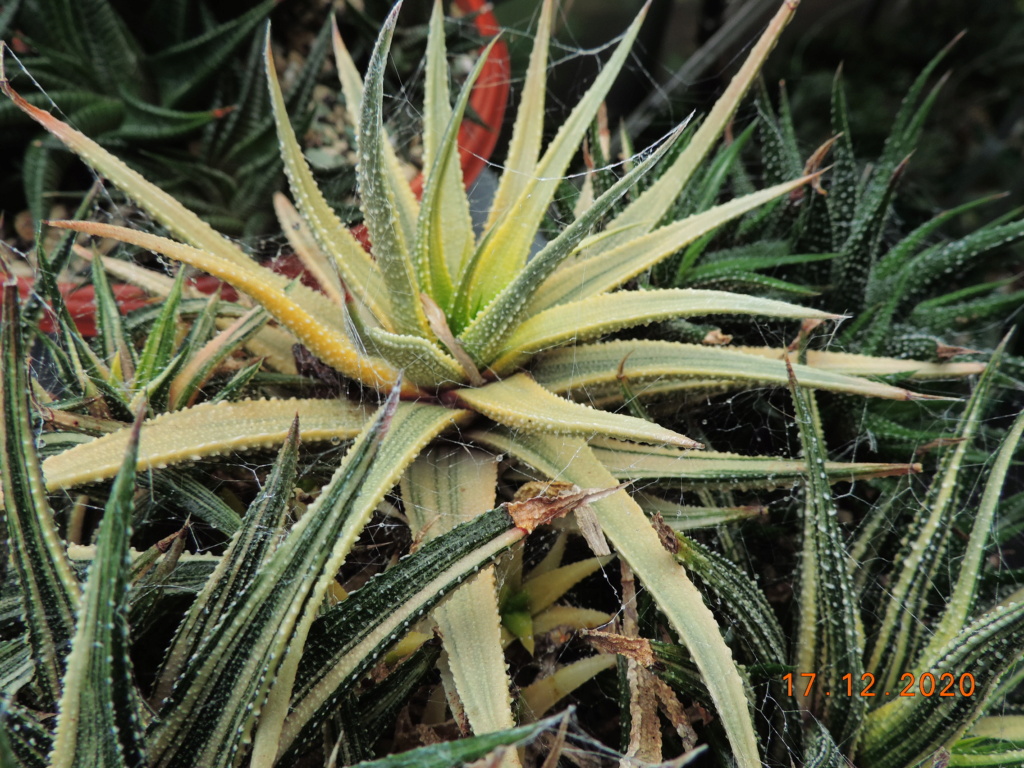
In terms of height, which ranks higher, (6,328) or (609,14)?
(609,14)

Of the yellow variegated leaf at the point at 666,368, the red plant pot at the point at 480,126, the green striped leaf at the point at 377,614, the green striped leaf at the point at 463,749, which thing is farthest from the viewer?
the red plant pot at the point at 480,126

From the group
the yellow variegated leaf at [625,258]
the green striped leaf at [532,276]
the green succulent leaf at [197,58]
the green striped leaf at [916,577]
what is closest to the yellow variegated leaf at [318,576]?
the green striped leaf at [532,276]

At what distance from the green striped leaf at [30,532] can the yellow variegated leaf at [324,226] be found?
0.24 m

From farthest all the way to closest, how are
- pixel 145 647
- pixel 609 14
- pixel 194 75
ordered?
pixel 609 14
pixel 194 75
pixel 145 647

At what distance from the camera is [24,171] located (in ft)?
3.56

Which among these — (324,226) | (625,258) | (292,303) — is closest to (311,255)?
(324,226)

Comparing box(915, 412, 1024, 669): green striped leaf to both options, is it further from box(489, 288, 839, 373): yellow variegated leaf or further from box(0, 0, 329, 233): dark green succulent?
box(0, 0, 329, 233): dark green succulent

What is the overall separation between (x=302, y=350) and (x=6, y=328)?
30 cm

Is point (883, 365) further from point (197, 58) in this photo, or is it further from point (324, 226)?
point (197, 58)

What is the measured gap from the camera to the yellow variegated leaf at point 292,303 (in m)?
0.53

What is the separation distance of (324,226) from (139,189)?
0.52ft

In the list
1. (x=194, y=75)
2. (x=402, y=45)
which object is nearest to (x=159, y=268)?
(x=194, y=75)

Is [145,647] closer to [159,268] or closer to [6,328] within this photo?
[6,328]
